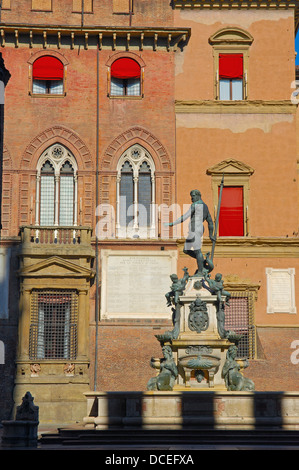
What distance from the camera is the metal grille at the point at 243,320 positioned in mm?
36188

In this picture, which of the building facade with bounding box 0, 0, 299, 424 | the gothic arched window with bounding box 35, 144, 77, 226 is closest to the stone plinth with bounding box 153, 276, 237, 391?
the building facade with bounding box 0, 0, 299, 424

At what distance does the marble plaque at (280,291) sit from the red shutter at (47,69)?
12.7 meters

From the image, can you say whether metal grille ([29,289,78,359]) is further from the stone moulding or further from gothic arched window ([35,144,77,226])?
the stone moulding

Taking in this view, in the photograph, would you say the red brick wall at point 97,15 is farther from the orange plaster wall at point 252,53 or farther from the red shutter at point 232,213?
the red shutter at point 232,213

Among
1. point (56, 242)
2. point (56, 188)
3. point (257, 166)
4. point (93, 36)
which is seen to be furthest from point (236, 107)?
point (56, 242)

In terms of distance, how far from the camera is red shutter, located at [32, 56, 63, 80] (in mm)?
38344

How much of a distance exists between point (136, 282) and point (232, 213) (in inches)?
207

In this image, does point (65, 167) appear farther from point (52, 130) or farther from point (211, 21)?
point (211, 21)

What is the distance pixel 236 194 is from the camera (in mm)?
38000

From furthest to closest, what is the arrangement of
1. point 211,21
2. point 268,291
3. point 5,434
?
point 211,21 → point 268,291 → point 5,434

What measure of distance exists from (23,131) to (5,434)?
20149mm

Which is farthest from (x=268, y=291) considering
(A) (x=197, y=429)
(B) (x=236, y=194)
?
(A) (x=197, y=429)

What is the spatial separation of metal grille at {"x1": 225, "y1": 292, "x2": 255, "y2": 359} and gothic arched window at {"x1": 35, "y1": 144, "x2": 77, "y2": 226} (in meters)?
7.72
